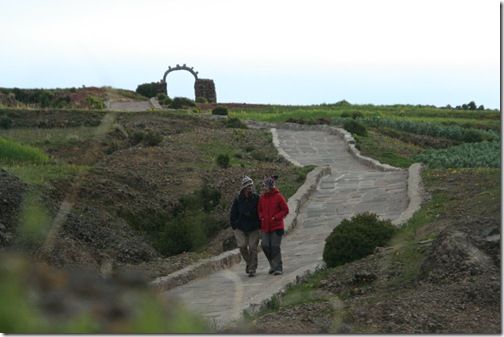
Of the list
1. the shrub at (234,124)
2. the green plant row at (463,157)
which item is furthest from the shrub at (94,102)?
the green plant row at (463,157)

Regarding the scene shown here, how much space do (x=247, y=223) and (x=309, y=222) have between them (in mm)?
5717

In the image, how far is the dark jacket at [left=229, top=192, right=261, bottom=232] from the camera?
15.1m

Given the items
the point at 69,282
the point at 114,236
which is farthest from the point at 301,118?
the point at 69,282

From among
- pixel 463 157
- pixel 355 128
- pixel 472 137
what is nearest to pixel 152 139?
pixel 355 128

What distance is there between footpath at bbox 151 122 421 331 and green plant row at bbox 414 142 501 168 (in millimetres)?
1683

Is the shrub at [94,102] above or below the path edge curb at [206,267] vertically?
above

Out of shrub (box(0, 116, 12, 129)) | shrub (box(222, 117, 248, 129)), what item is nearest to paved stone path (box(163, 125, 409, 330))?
shrub (box(222, 117, 248, 129))

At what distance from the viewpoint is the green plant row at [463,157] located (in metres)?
28.5

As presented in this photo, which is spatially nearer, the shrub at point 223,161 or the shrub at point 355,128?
the shrub at point 223,161

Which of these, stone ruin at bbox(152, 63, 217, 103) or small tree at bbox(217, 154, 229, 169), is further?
stone ruin at bbox(152, 63, 217, 103)

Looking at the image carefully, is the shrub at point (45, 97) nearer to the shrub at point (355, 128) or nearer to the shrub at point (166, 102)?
the shrub at point (166, 102)

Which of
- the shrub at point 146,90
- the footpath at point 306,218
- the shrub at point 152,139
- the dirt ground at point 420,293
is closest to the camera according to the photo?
the dirt ground at point 420,293

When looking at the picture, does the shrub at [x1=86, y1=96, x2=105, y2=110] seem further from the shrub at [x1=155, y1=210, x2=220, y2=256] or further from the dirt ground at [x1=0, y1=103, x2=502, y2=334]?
the shrub at [x1=155, y1=210, x2=220, y2=256]

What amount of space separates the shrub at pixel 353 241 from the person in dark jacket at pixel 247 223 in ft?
3.43
